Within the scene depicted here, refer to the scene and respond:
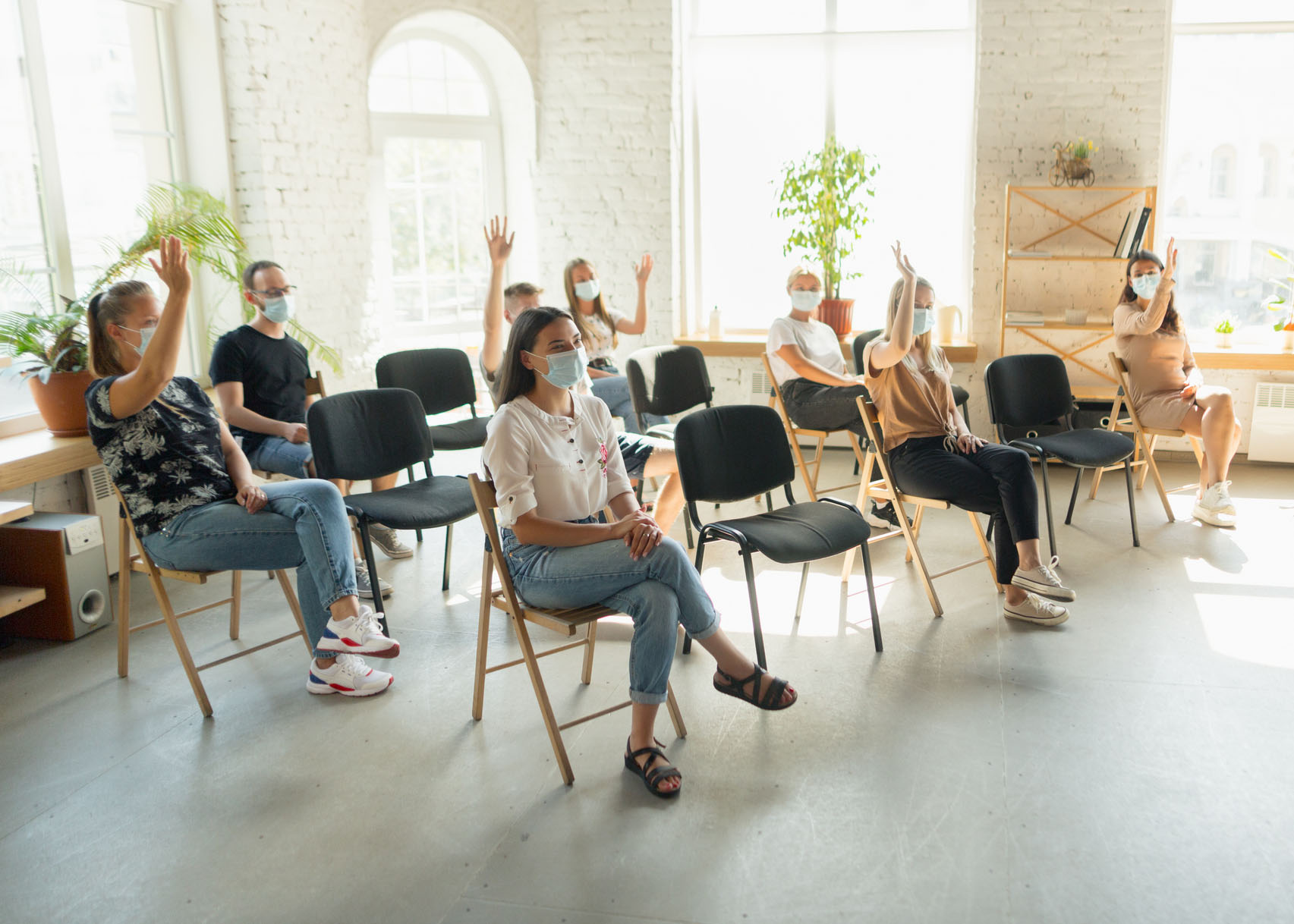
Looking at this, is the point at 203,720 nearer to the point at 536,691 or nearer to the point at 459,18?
the point at 536,691

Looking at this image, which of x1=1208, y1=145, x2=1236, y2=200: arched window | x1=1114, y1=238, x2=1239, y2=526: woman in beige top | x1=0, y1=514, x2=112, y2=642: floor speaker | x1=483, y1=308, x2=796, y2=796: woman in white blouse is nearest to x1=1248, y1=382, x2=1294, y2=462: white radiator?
x1=1114, y1=238, x2=1239, y2=526: woman in beige top

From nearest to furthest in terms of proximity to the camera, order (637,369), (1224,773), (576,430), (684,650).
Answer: (1224,773) → (576,430) → (684,650) → (637,369)

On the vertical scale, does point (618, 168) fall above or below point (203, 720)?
above

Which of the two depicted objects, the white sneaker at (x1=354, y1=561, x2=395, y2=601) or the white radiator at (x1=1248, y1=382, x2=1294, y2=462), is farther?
the white radiator at (x1=1248, y1=382, x2=1294, y2=462)

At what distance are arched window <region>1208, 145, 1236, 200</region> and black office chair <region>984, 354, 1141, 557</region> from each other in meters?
2.29

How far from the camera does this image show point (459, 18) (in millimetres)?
6660

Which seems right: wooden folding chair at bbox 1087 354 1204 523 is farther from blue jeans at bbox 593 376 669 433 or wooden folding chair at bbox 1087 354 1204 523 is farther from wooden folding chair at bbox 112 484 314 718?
wooden folding chair at bbox 112 484 314 718

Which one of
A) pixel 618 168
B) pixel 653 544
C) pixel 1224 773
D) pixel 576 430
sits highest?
pixel 618 168

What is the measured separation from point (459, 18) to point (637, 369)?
3.06m

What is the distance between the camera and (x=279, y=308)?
4379 millimetres

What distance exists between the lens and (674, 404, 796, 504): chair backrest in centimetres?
360

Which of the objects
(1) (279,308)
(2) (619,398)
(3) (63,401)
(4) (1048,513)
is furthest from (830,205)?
(3) (63,401)

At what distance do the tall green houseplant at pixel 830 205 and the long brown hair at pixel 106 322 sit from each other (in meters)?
4.39

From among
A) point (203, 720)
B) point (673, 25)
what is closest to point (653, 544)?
point (203, 720)
